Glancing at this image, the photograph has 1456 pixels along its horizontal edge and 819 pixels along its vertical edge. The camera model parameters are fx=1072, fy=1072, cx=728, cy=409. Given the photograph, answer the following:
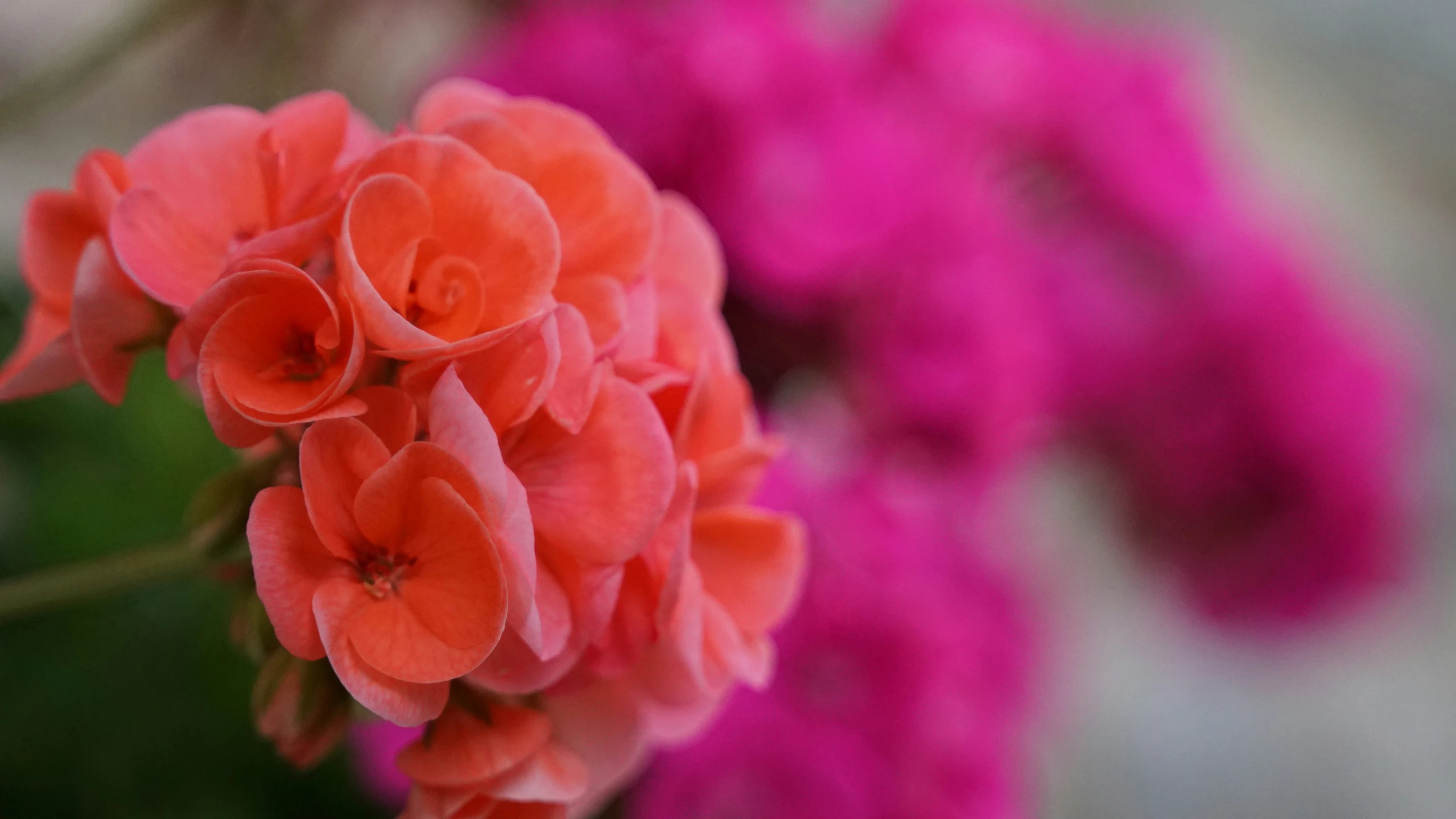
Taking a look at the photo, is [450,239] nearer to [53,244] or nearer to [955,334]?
[53,244]

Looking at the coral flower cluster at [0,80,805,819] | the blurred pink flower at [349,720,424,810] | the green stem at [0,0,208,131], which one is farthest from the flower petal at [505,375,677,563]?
the green stem at [0,0,208,131]

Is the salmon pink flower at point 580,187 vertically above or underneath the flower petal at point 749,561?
above

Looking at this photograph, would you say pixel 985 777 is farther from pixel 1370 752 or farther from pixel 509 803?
pixel 1370 752

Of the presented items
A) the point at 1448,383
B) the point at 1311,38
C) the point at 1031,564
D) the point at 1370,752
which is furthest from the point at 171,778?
the point at 1311,38

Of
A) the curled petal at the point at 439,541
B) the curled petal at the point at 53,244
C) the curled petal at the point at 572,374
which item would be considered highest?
the curled petal at the point at 572,374

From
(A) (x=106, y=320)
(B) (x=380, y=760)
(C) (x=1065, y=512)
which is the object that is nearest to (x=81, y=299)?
(A) (x=106, y=320)

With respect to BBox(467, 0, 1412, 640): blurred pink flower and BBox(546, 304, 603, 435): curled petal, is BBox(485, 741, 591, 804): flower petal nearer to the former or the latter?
BBox(546, 304, 603, 435): curled petal

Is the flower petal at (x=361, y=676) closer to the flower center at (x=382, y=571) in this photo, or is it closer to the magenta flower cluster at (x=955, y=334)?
the flower center at (x=382, y=571)

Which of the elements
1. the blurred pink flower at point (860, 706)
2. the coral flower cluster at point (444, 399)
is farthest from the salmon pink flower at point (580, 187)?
the blurred pink flower at point (860, 706)
